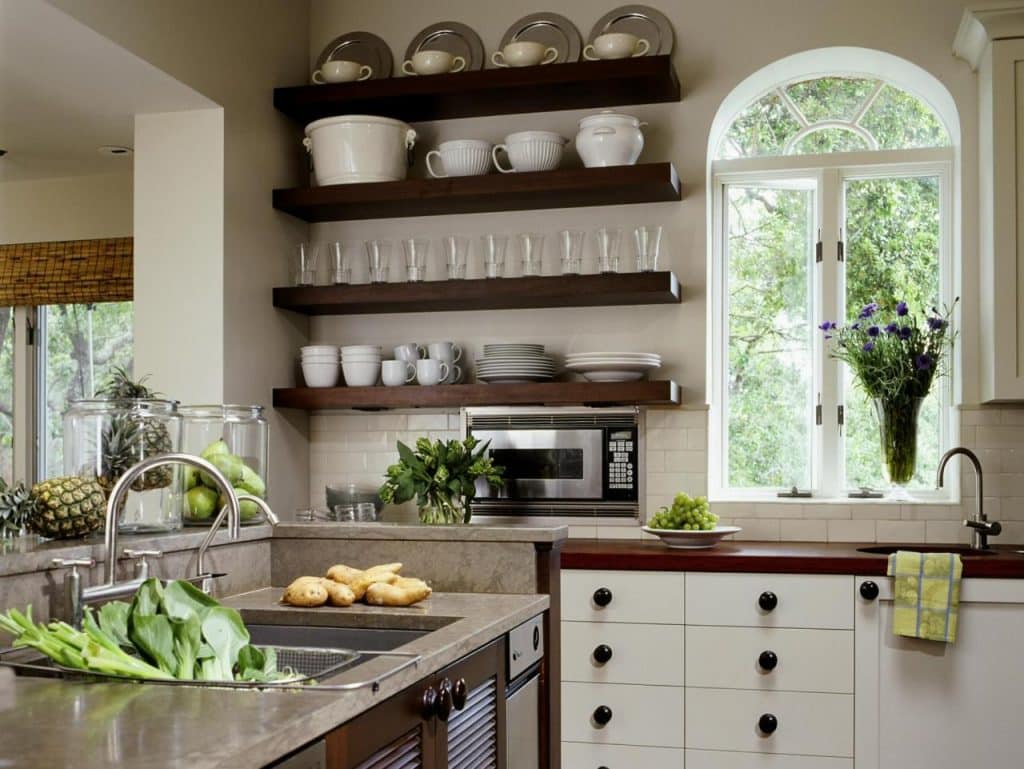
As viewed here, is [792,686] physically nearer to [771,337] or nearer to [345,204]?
[771,337]

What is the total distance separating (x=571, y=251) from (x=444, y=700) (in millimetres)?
2573

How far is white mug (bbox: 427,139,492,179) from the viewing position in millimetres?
4488

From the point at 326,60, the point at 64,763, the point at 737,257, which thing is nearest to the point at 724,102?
the point at 737,257

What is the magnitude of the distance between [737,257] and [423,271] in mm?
1265

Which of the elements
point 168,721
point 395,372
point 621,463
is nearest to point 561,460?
point 621,463

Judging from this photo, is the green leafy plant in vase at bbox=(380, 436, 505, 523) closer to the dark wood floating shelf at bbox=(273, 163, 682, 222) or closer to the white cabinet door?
the dark wood floating shelf at bbox=(273, 163, 682, 222)

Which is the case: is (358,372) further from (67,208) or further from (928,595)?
(928,595)

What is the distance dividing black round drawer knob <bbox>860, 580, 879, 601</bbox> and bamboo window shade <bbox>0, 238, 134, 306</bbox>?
3367mm

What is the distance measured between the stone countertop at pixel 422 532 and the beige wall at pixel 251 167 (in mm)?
1435

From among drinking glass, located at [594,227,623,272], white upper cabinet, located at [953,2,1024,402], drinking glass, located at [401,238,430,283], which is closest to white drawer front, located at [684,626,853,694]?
white upper cabinet, located at [953,2,1024,402]

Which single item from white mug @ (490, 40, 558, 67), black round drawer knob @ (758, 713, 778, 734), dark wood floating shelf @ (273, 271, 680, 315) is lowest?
black round drawer knob @ (758, 713, 778, 734)

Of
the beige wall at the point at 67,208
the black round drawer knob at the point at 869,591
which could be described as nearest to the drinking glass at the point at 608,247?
the black round drawer knob at the point at 869,591

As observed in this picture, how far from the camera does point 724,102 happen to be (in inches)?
177

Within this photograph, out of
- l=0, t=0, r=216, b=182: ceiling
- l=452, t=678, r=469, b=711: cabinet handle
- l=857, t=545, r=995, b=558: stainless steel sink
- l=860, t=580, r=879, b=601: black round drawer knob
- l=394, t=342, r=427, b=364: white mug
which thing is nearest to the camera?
l=452, t=678, r=469, b=711: cabinet handle
